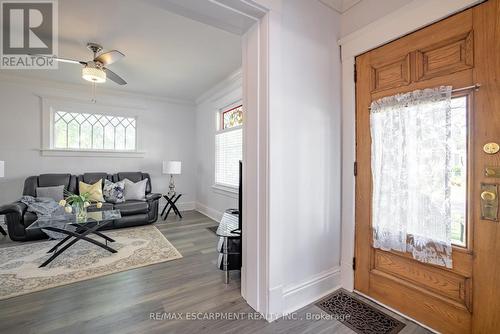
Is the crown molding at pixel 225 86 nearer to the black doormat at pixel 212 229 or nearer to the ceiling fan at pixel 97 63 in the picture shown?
the ceiling fan at pixel 97 63

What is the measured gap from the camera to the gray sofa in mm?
3143

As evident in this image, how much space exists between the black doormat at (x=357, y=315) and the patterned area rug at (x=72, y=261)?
1.85 meters

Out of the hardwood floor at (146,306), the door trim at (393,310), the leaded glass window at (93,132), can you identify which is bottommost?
the hardwood floor at (146,306)

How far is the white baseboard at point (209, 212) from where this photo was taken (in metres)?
4.47

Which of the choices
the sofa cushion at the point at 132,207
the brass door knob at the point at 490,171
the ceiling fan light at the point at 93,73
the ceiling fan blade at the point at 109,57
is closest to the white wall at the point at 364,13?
the brass door knob at the point at 490,171

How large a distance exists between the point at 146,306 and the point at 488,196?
2.56m

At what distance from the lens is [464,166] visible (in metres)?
1.38

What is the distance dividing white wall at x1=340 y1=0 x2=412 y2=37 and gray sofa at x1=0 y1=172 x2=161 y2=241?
417cm

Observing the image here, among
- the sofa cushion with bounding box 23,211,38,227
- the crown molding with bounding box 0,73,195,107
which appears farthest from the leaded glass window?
the sofa cushion with bounding box 23,211,38,227

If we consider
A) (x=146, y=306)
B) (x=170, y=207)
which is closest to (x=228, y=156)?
(x=170, y=207)

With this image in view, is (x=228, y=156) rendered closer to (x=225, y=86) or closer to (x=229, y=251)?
(x=225, y=86)

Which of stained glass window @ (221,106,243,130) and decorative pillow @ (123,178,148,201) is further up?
stained glass window @ (221,106,243,130)

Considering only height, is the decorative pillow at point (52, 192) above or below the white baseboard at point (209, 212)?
above

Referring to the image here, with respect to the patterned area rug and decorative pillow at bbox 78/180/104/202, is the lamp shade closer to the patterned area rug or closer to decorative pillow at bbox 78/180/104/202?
decorative pillow at bbox 78/180/104/202
